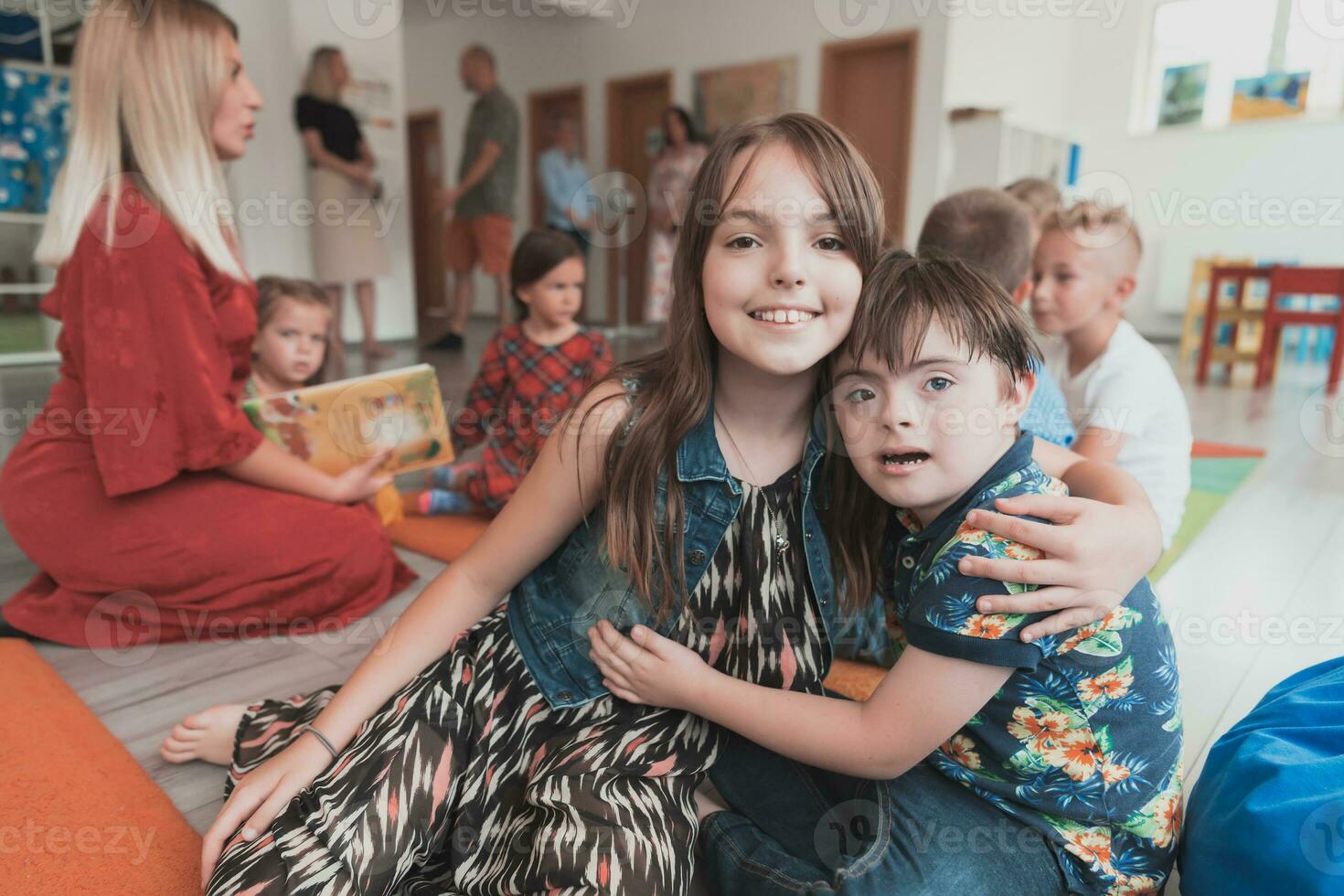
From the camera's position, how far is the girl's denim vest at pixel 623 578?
0.92 m

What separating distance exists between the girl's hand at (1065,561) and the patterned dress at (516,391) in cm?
148

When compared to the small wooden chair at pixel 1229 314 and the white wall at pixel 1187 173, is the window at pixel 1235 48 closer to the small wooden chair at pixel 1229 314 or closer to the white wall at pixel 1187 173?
the white wall at pixel 1187 173

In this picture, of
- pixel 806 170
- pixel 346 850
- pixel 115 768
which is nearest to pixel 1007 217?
pixel 806 170

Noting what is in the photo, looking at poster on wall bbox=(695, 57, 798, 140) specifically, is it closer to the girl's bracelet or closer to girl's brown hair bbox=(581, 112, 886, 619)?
girl's brown hair bbox=(581, 112, 886, 619)

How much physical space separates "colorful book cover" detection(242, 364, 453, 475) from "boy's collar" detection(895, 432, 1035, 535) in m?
1.26

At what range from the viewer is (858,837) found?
85 cm

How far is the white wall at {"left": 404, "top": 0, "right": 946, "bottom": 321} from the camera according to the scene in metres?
5.38

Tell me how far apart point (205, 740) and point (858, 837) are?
0.79 meters

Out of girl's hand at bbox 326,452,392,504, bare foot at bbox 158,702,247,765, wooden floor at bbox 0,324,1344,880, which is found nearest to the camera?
bare foot at bbox 158,702,247,765

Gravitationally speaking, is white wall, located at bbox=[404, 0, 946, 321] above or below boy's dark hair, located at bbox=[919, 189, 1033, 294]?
above

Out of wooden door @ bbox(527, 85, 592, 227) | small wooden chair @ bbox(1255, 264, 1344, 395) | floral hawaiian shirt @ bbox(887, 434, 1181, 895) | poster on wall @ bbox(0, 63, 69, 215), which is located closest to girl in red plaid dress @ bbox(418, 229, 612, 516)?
floral hawaiian shirt @ bbox(887, 434, 1181, 895)

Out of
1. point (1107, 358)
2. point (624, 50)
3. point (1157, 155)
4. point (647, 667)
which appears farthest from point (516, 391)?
point (1157, 155)

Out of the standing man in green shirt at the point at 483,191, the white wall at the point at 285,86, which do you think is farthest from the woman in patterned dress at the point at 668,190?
the white wall at the point at 285,86

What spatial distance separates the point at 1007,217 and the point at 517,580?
40.4 inches
